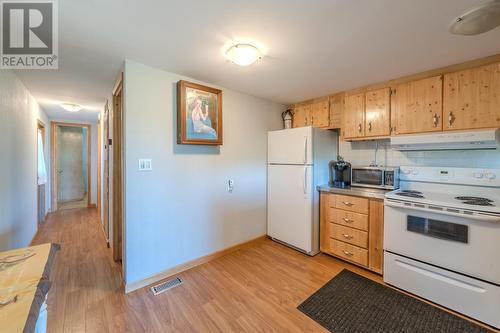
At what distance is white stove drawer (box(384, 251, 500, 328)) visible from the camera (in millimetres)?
1662

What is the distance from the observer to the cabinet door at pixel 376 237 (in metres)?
2.34

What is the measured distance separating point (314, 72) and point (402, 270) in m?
2.26

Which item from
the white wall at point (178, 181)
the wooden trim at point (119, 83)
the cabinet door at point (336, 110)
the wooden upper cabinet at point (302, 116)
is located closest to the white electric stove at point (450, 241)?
the cabinet door at point (336, 110)

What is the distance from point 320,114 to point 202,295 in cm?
283

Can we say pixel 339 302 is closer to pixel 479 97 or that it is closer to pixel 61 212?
pixel 479 97

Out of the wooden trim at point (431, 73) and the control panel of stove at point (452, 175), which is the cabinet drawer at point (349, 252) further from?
the wooden trim at point (431, 73)

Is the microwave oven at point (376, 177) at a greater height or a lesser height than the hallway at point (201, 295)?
greater

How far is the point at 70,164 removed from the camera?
6.02 m

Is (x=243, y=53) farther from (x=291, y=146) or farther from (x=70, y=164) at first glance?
(x=70, y=164)

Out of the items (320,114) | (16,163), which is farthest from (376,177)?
(16,163)

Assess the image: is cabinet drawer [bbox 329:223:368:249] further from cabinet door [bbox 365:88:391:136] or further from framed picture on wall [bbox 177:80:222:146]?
framed picture on wall [bbox 177:80:222:146]

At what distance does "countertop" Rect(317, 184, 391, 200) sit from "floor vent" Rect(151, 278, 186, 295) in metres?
2.09

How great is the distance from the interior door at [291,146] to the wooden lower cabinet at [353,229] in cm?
61

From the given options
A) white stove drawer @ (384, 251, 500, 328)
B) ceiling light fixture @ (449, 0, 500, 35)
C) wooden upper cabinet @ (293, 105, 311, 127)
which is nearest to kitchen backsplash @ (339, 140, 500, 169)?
wooden upper cabinet @ (293, 105, 311, 127)
